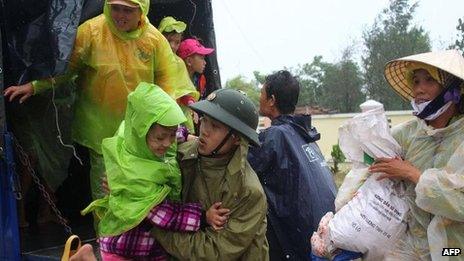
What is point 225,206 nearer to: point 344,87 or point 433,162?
point 433,162

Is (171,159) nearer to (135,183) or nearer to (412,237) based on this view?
(135,183)

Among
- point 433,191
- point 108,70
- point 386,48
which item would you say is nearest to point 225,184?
point 433,191

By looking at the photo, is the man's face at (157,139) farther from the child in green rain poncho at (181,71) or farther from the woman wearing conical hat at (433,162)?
the child in green rain poncho at (181,71)

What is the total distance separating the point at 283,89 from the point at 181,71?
91 centimetres

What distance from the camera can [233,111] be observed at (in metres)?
2.48

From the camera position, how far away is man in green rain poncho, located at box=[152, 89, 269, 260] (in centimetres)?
235

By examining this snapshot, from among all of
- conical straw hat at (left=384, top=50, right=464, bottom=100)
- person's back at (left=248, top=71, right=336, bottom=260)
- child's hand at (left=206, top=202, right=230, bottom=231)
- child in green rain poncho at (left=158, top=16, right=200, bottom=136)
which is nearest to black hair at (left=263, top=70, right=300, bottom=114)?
person's back at (left=248, top=71, right=336, bottom=260)

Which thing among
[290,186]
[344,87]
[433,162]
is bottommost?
[344,87]

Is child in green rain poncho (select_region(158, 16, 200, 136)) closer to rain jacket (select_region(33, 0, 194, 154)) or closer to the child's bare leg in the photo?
rain jacket (select_region(33, 0, 194, 154))

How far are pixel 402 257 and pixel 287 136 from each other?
41.9 inches

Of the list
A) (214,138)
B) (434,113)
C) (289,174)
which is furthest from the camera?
(289,174)

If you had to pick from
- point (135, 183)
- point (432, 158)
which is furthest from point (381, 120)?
point (135, 183)

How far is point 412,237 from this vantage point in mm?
2633

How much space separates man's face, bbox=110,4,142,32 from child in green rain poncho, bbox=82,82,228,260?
1068mm
